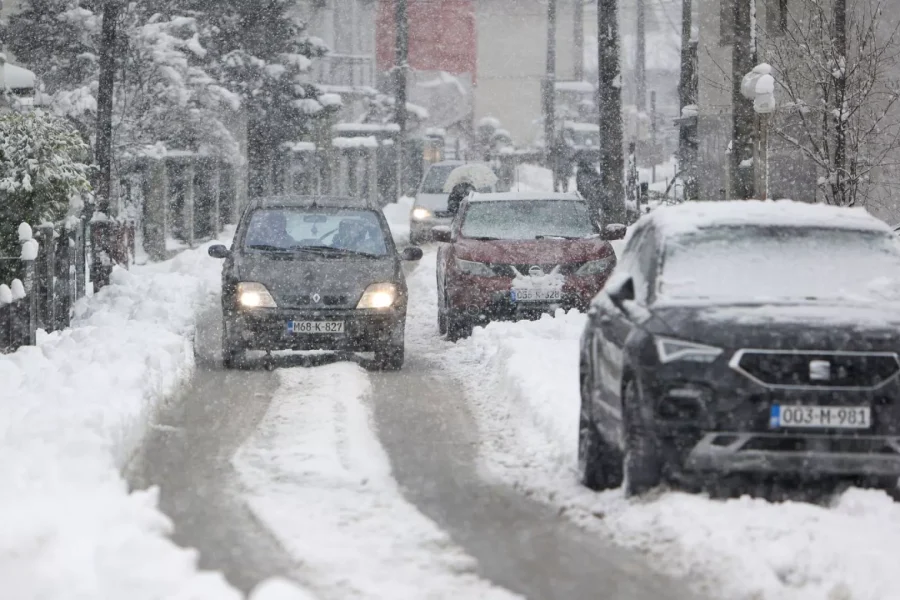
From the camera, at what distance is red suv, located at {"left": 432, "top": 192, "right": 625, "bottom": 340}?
1565 cm

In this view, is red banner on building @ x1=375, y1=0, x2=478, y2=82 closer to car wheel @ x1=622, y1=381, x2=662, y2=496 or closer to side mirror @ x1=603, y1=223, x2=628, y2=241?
side mirror @ x1=603, y1=223, x2=628, y2=241

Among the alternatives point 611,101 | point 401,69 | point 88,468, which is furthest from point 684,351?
point 401,69

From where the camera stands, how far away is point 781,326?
23.7 ft

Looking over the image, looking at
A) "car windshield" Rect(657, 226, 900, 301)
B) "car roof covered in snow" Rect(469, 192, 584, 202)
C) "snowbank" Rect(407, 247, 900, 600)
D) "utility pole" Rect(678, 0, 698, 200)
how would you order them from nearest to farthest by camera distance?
"snowbank" Rect(407, 247, 900, 600), "car windshield" Rect(657, 226, 900, 301), "car roof covered in snow" Rect(469, 192, 584, 202), "utility pole" Rect(678, 0, 698, 200)

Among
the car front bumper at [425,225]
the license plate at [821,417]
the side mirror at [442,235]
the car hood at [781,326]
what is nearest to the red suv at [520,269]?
the side mirror at [442,235]

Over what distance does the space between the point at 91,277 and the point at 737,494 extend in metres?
15.4

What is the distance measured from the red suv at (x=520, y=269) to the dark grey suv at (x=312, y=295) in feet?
5.07

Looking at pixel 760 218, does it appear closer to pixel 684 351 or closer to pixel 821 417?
pixel 684 351

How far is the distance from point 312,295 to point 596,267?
3791 millimetres

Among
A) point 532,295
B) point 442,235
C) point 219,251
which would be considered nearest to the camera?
point 219,251

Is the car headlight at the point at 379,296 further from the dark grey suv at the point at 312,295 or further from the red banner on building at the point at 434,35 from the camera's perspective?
the red banner on building at the point at 434,35

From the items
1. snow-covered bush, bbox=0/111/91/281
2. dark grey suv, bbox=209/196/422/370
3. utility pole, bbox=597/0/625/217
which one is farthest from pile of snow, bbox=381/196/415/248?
dark grey suv, bbox=209/196/422/370

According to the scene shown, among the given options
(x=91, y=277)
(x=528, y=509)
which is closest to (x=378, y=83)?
(x=91, y=277)

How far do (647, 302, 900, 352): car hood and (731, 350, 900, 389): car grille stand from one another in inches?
1.5
